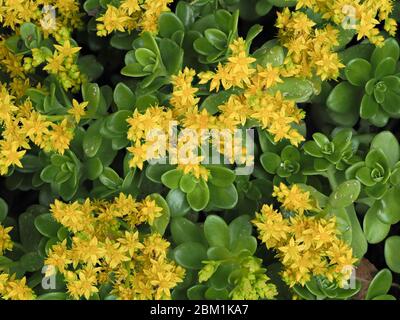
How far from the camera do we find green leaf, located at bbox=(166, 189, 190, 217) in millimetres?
1449

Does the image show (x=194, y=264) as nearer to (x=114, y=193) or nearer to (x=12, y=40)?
(x=114, y=193)

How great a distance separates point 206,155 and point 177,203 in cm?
13

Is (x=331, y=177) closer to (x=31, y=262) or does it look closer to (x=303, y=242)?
(x=303, y=242)

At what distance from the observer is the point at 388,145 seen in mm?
1460

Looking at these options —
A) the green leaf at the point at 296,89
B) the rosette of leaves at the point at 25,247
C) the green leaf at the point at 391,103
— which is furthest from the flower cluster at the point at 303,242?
the rosette of leaves at the point at 25,247

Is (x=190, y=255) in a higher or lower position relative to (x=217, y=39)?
lower

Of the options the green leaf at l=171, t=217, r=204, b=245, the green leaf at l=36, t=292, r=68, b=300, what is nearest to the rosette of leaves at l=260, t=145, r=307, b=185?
the green leaf at l=171, t=217, r=204, b=245

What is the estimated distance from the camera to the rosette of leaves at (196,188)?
1407 millimetres

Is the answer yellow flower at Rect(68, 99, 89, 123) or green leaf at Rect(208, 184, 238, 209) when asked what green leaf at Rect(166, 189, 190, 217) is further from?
yellow flower at Rect(68, 99, 89, 123)

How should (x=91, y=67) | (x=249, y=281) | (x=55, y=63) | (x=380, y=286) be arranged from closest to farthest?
(x=249, y=281)
(x=380, y=286)
(x=55, y=63)
(x=91, y=67)

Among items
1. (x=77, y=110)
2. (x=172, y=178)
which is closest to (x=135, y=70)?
(x=77, y=110)

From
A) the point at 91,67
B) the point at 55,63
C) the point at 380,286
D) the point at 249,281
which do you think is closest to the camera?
Answer: the point at 249,281

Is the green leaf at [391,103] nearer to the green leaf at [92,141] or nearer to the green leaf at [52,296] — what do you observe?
the green leaf at [92,141]
